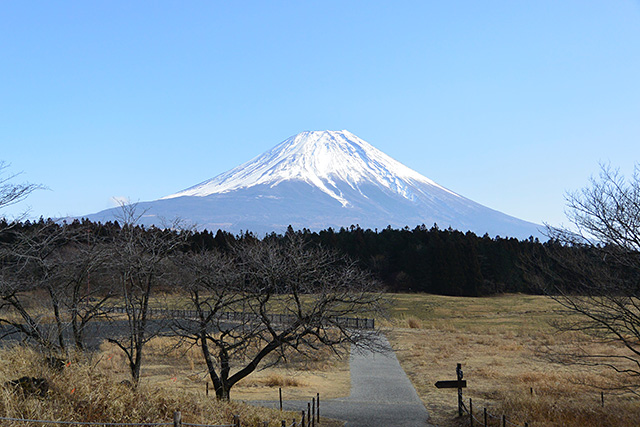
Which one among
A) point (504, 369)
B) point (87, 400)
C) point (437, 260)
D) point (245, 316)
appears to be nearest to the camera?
point (87, 400)

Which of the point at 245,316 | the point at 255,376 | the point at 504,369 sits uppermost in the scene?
the point at 245,316

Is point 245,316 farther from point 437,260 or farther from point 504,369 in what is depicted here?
point 437,260

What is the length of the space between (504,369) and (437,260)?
4589 cm

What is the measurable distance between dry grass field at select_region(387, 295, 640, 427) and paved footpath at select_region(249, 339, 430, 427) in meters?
0.57

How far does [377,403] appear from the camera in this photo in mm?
18016

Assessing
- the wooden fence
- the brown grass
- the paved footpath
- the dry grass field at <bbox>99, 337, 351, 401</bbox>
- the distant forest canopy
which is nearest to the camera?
the brown grass

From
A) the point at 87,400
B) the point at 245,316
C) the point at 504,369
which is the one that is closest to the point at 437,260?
the point at 504,369

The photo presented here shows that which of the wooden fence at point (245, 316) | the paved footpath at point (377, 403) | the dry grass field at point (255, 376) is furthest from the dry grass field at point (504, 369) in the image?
the dry grass field at point (255, 376)

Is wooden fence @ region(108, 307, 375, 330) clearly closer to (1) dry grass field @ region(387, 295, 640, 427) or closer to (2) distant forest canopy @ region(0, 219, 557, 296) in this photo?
(1) dry grass field @ region(387, 295, 640, 427)

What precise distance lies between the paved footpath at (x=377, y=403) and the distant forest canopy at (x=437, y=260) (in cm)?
4489

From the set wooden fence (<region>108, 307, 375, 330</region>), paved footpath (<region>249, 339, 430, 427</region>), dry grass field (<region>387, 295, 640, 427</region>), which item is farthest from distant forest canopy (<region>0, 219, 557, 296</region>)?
paved footpath (<region>249, 339, 430, 427</region>)

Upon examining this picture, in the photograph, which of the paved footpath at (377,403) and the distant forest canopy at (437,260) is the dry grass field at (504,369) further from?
the distant forest canopy at (437,260)

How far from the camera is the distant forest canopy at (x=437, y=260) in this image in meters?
68.3

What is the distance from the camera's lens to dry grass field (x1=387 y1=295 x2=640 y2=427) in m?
13.7
